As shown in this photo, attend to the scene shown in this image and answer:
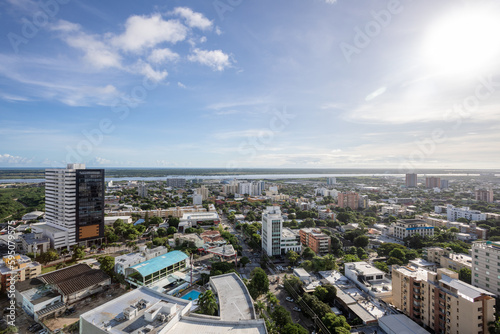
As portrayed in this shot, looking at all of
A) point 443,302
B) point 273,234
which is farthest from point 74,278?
point 443,302

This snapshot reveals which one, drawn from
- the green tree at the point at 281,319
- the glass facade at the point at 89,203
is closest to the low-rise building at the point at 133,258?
the glass facade at the point at 89,203

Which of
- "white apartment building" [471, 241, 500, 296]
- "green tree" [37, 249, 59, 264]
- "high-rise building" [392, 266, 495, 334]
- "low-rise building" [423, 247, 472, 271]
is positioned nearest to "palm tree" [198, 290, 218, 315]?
"high-rise building" [392, 266, 495, 334]

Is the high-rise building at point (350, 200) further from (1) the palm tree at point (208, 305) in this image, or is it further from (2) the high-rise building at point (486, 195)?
(1) the palm tree at point (208, 305)

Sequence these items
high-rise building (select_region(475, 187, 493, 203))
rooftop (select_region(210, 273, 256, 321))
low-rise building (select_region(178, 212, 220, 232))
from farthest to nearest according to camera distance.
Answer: high-rise building (select_region(475, 187, 493, 203)), low-rise building (select_region(178, 212, 220, 232)), rooftop (select_region(210, 273, 256, 321))

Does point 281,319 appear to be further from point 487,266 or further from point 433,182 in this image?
point 433,182

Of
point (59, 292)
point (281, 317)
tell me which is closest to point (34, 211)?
point (59, 292)

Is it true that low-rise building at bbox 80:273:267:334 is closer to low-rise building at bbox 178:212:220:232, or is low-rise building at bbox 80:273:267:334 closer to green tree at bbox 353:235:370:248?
green tree at bbox 353:235:370:248

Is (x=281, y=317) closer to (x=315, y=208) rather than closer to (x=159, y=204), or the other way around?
(x=315, y=208)
